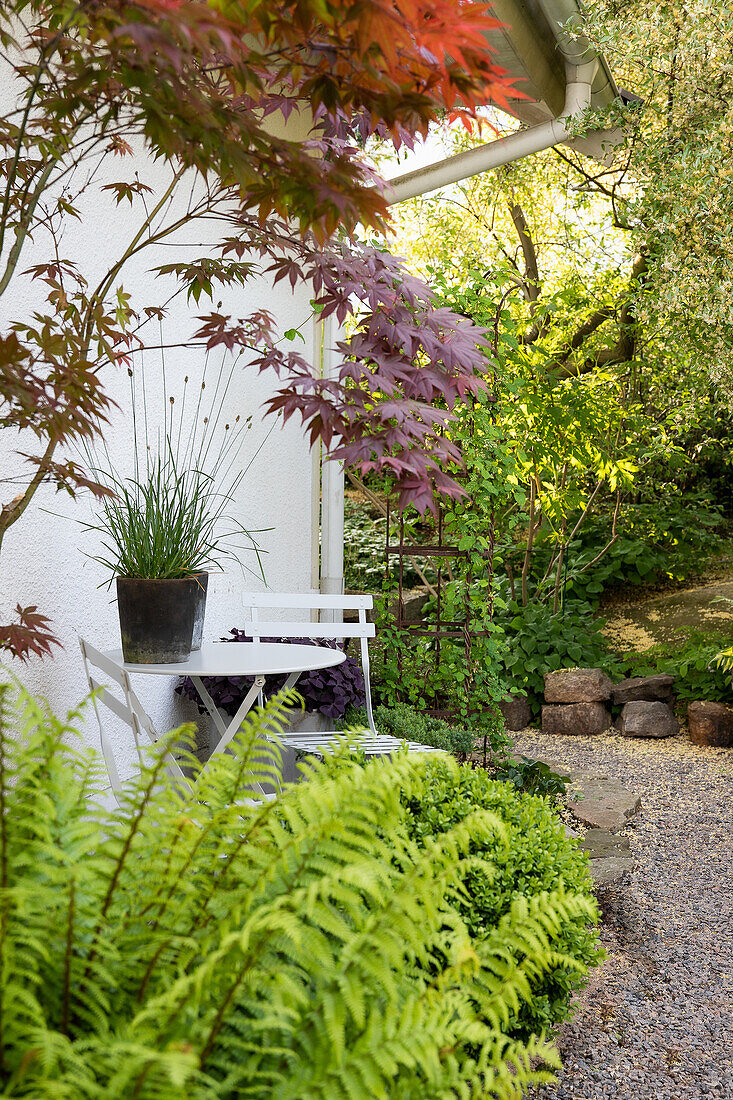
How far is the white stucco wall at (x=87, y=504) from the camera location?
250 centimetres

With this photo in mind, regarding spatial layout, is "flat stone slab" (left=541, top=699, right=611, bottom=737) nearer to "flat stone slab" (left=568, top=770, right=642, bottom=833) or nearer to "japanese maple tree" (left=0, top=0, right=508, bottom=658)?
"flat stone slab" (left=568, top=770, right=642, bottom=833)

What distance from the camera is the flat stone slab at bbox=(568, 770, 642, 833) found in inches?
144

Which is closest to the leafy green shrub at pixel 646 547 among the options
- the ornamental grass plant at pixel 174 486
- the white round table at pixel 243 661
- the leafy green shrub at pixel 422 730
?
the leafy green shrub at pixel 422 730

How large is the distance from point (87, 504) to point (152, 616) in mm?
637

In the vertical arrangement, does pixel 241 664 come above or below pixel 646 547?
below

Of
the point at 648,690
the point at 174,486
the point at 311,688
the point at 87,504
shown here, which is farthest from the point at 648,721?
the point at 87,504

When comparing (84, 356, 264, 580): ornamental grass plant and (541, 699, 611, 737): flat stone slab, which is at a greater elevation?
(84, 356, 264, 580): ornamental grass plant

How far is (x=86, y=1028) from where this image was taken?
0.97 metres

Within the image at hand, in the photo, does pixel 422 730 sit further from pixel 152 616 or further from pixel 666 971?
pixel 152 616

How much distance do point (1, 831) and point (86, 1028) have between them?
0.77 ft

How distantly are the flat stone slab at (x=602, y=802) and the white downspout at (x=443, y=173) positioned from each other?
63.2 inches

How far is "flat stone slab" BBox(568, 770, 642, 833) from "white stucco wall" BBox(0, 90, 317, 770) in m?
1.69

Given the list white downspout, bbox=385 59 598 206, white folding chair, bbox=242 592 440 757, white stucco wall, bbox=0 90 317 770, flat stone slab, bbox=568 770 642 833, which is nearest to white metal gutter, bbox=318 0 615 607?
white downspout, bbox=385 59 598 206

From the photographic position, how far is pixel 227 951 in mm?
936
